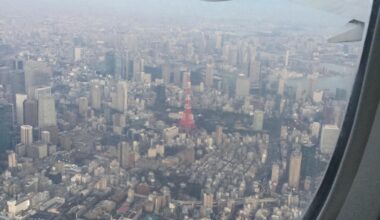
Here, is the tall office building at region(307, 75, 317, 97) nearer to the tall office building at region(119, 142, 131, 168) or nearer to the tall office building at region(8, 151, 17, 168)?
the tall office building at region(119, 142, 131, 168)

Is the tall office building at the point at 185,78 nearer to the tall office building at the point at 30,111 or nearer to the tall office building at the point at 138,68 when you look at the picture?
the tall office building at the point at 138,68

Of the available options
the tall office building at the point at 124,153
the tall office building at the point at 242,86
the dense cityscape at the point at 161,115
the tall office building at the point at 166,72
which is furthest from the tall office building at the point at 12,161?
the tall office building at the point at 242,86

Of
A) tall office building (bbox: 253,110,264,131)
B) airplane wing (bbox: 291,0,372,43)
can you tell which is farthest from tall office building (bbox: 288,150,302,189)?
airplane wing (bbox: 291,0,372,43)

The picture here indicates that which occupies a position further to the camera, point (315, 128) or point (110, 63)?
point (315, 128)

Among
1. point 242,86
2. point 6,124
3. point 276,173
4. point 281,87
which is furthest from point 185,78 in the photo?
point 6,124

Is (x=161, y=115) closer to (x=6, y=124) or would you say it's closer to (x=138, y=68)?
(x=138, y=68)

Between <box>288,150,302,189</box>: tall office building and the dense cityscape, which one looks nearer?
the dense cityscape
